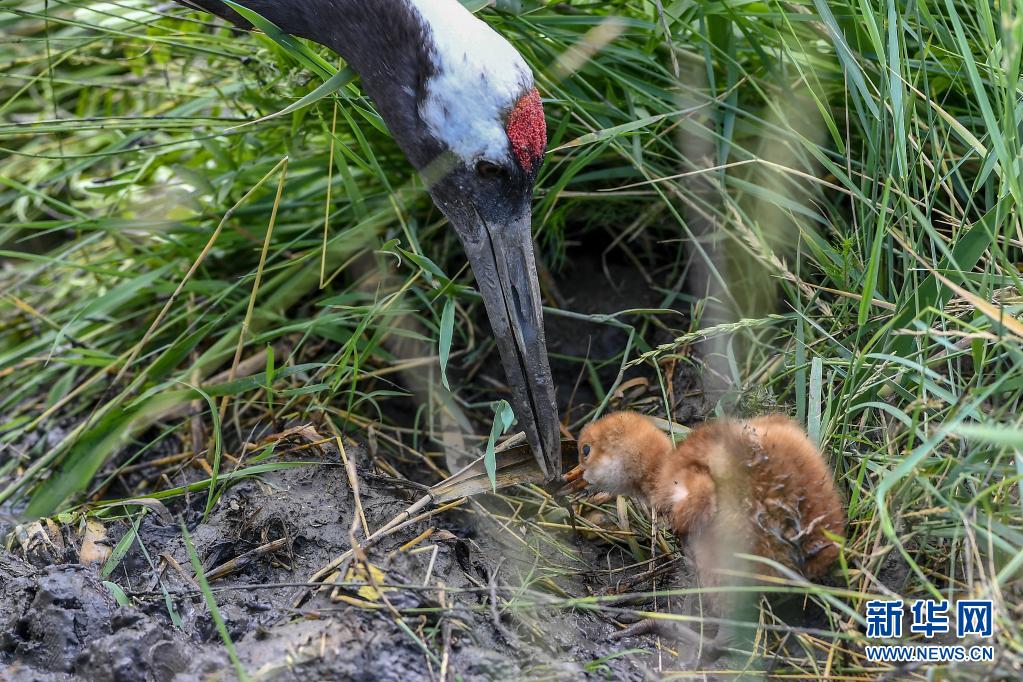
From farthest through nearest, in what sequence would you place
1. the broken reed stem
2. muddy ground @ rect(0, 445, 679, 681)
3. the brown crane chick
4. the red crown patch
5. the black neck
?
1. the black neck
2. the red crown patch
3. the broken reed stem
4. the brown crane chick
5. muddy ground @ rect(0, 445, 679, 681)

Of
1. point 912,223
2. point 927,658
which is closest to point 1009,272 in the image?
point 912,223

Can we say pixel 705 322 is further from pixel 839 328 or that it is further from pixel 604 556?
Result: pixel 604 556

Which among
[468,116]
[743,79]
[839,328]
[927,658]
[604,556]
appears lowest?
[604,556]

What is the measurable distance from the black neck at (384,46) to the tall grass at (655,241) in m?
0.10

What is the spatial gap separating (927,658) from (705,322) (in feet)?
4.45

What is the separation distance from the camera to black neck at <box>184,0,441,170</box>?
260 cm

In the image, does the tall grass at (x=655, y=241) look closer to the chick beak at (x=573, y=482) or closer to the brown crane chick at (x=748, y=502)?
the brown crane chick at (x=748, y=502)

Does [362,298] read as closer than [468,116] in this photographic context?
No

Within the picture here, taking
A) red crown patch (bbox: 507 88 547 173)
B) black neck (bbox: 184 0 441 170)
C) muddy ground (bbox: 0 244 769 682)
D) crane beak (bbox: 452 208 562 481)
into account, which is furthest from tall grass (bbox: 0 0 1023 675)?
muddy ground (bbox: 0 244 769 682)

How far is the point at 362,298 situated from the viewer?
321 centimetres

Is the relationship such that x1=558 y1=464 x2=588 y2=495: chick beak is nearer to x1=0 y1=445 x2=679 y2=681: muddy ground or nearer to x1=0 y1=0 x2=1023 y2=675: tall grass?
x1=0 y1=445 x2=679 y2=681: muddy ground

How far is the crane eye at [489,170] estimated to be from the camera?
2.56m

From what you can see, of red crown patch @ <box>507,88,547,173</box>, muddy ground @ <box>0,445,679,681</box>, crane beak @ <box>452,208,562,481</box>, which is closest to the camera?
muddy ground @ <box>0,445,679,681</box>

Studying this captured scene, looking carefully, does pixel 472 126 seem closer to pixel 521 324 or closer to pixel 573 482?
pixel 521 324
